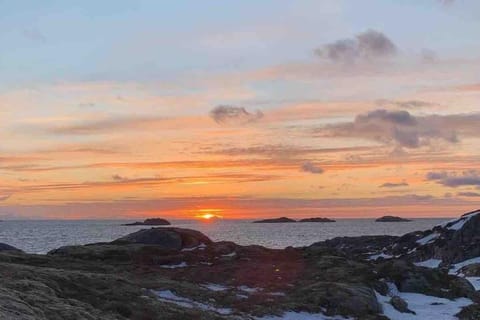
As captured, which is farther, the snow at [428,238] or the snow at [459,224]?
the snow at [428,238]

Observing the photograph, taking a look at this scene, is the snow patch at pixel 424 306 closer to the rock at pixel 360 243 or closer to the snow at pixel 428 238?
the snow at pixel 428 238

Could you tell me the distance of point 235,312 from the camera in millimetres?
31609

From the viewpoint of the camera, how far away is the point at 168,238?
61938mm

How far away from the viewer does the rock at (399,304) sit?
122ft

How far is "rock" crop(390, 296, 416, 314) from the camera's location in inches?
1466

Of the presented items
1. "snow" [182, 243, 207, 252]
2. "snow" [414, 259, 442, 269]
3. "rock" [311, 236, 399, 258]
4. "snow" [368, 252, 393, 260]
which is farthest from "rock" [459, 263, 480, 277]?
"rock" [311, 236, 399, 258]

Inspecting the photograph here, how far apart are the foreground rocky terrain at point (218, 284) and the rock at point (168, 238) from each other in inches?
4.6

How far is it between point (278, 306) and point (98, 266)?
53.2 feet

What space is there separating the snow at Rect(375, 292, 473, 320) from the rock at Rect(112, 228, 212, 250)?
2561 cm

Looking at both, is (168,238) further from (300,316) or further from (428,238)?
(428,238)

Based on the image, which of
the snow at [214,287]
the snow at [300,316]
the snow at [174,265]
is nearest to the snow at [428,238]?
the snow at [174,265]

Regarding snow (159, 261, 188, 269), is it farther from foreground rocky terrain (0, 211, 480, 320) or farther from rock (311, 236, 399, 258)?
rock (311, 236, 399, 258)

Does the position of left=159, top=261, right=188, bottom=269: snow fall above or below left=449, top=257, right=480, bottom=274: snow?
above

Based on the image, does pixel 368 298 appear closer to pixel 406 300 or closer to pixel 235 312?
pixel 406 300
